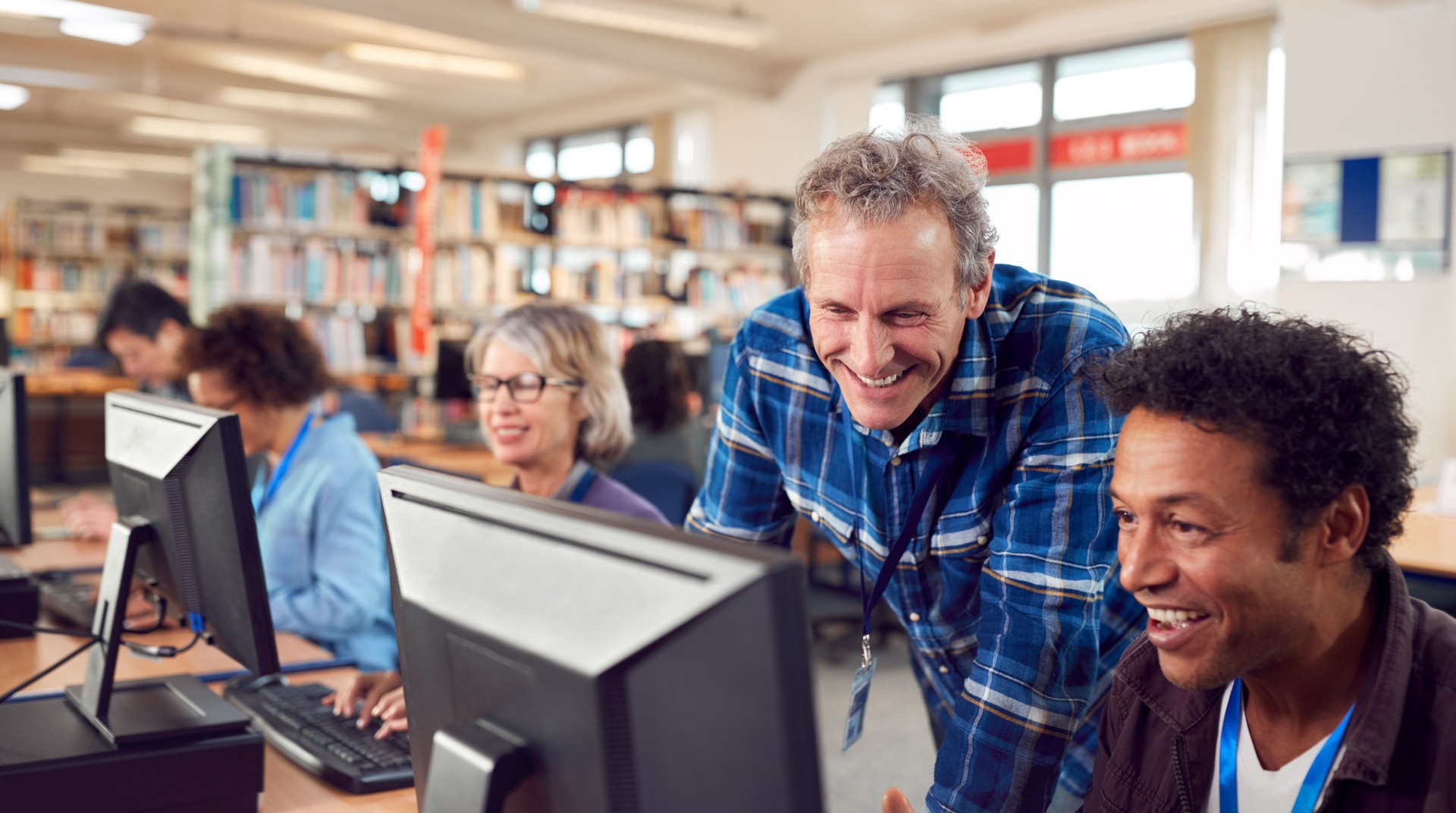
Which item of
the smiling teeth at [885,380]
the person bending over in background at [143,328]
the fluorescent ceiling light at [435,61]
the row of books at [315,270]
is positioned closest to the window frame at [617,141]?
the fluorescent ceiling light at [435,61]

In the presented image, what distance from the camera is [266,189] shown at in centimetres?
591

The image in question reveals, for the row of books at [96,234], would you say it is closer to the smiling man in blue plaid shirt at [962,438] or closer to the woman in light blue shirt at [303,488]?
the woman in light blue shirt at [303,488]

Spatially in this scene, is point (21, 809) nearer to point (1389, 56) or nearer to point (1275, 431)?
point (1275, 431)

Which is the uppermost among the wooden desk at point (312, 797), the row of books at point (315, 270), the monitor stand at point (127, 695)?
the row of books at point (315, 270)

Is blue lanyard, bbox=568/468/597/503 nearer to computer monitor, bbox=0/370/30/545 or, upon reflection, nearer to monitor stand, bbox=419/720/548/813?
computer monitor, bbox=0/370/30/545

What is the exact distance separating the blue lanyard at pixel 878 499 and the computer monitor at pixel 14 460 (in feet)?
5.08

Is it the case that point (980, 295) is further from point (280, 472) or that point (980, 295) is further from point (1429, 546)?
point (1429, 546)

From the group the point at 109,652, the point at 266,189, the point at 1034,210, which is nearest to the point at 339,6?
the point at 266,189

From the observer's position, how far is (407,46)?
8.60 m

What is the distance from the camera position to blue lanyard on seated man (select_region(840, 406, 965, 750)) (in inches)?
53.2

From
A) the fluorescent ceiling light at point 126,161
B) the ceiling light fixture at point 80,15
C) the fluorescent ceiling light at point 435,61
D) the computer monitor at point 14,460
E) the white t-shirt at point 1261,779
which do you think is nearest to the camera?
the white t-shirt at point 1261,779

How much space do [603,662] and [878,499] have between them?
796 millimetres

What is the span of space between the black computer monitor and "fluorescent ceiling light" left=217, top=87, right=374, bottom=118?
951 centimetres

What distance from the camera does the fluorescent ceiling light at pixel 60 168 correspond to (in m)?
13.8
